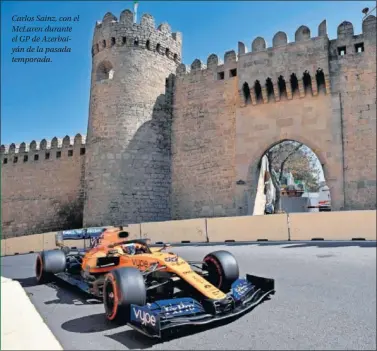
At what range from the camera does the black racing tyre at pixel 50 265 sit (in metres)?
6.09

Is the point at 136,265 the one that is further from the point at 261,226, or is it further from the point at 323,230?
the point at 261,226

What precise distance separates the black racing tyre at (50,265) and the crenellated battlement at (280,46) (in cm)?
1066

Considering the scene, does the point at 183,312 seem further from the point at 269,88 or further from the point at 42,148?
the point at 42,148

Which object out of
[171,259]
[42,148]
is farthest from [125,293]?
[42,148]

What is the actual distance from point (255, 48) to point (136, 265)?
1215 centimetres

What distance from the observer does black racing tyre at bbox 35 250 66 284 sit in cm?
609

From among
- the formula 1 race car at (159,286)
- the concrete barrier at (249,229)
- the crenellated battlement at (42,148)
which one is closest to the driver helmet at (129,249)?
the formula 1 race car at (159,286)

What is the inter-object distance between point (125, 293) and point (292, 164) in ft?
86.1

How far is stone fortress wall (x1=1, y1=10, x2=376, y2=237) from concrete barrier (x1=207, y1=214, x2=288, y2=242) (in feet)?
8.20

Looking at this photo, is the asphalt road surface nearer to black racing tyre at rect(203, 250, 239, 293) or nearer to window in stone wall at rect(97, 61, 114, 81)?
black racing tyre at rect(203, 250, 239, 293)

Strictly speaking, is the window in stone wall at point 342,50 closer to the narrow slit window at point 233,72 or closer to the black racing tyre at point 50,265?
the narrow slit window at point 233,72

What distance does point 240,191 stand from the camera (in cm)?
1413

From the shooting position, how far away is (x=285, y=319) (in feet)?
11.5

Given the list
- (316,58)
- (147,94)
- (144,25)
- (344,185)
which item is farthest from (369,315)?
(144,25)
